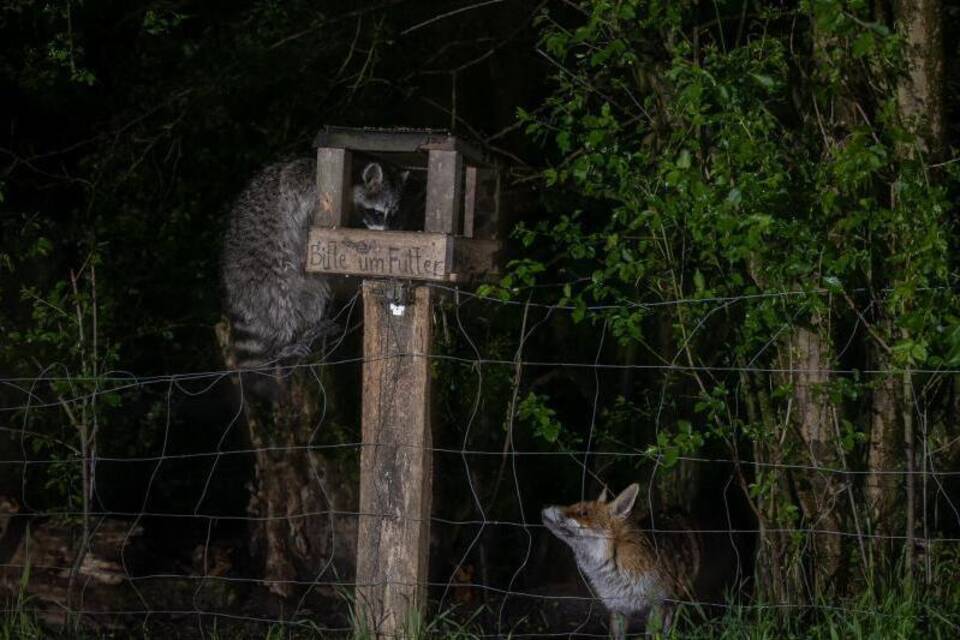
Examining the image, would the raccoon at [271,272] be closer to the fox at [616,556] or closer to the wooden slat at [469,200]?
the wooden slat at [469,200]

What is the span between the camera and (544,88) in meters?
7.50

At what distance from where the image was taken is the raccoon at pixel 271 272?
6227 mm

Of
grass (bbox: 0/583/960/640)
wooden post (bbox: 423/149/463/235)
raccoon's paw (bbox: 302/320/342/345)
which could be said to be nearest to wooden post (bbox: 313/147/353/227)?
wooden post (bbox: 423/149/463/235)

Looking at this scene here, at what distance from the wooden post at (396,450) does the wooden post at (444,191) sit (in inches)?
9.8

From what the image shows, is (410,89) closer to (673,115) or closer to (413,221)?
(413,221)

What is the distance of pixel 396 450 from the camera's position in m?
4.16

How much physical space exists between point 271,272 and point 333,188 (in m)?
1.95

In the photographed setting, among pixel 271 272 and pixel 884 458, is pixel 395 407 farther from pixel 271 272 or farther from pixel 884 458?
pixel 271 272

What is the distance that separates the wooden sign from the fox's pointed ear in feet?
4.17

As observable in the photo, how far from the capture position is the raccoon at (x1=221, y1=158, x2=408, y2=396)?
623cm

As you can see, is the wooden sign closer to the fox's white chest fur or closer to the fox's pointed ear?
the fox's pointed ear

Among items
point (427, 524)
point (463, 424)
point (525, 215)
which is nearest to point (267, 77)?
point (525, 215)

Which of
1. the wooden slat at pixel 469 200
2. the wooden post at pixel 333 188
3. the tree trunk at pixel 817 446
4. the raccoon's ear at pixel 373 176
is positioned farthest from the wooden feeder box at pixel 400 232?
the tree trunk at pixel 817 446

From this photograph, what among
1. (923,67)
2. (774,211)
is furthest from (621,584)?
(923,67)
